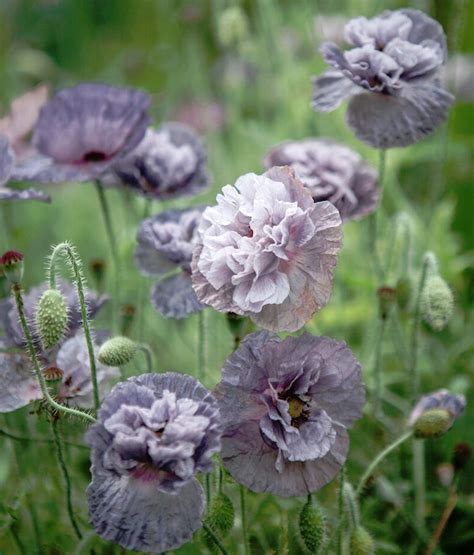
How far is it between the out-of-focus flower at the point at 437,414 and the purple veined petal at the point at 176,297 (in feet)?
0.88

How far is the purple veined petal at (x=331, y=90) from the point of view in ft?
3.52

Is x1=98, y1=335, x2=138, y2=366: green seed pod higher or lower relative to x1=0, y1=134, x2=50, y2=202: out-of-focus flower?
lower

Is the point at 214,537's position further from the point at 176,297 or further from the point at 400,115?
the point at 400,115

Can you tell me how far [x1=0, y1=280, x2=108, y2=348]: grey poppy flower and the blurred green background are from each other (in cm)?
17

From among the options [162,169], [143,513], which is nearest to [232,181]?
[162,169]

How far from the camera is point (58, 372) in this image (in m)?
0.97

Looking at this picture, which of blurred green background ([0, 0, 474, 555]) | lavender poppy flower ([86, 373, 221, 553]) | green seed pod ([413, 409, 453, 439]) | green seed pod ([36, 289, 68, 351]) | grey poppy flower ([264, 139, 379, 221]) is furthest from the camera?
blurred green background ([0, 0, 474, 555])

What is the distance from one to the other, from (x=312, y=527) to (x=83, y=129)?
23.8 inches

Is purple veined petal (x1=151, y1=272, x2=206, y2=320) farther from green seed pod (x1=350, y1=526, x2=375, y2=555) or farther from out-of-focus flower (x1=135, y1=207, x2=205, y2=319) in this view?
green seed pod (x1=350, y1=526, x2=375, y2=555)

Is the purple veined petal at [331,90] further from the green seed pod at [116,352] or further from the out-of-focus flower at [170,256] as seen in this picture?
the green seed pod at [116,352]

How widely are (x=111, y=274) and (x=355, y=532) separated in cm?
107

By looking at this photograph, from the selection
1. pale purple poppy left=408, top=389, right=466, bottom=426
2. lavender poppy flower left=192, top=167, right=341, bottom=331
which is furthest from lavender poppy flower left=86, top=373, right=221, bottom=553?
pale purple poppy left=408, top=389, right=466, bottom=426

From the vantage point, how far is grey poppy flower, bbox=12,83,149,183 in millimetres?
1213

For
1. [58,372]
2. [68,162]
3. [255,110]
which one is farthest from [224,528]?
[255,110]
